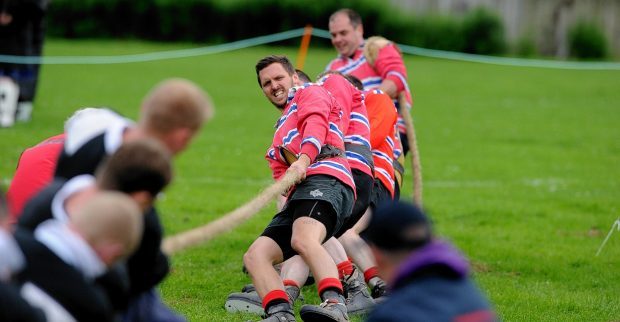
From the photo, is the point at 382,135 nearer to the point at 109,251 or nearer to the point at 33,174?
the point at 33,174

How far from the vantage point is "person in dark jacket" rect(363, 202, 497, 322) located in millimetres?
3625

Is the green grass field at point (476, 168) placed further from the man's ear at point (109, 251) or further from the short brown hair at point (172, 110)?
the man's ear at point (109, 251)

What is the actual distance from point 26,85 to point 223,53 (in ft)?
44.9

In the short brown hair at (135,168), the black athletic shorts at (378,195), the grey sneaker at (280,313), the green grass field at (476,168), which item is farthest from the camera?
the green grass field at (476,168)

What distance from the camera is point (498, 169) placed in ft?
44.5

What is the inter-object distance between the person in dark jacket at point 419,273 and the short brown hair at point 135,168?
818 mm

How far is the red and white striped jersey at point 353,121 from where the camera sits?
682 centimetres

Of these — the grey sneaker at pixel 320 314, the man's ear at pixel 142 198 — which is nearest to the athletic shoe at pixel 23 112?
the grey sneaker at pixel 320 314

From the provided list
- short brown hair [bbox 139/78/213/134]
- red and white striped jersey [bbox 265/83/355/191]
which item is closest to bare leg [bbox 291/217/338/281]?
red and white striped jersey [bbox 265/83/355/191]

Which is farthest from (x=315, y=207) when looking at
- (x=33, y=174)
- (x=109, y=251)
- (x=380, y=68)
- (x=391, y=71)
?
(x=380, y=68)

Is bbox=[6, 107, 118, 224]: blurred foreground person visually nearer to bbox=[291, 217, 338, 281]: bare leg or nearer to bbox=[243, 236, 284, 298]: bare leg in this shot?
bbox=[243, 236, 284, 298]: bare leg

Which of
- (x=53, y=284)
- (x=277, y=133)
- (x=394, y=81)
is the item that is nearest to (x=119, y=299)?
(x=53, y=284)

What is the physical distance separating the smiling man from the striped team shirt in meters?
2.79

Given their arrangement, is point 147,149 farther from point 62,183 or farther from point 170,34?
point 170,34
